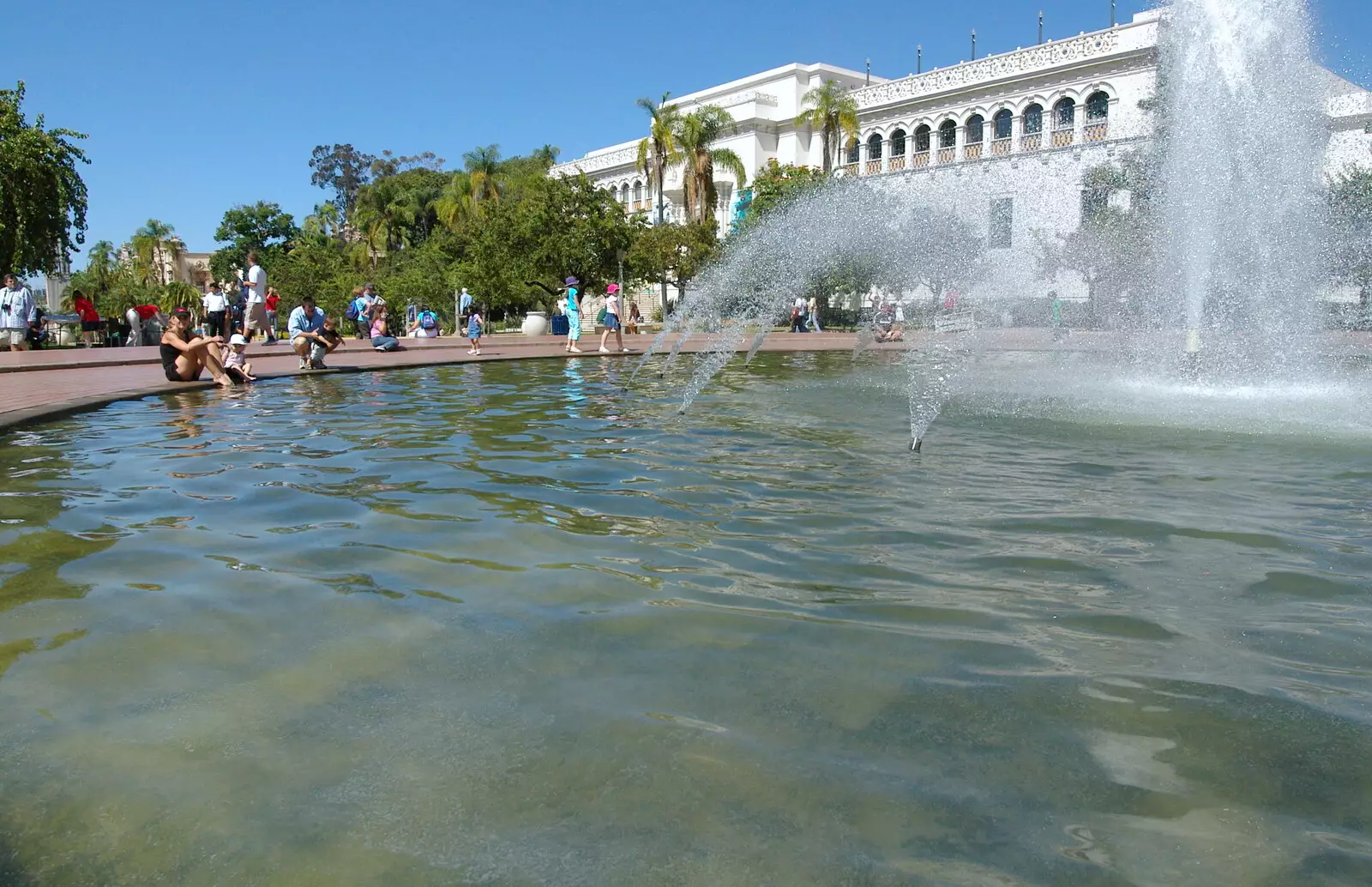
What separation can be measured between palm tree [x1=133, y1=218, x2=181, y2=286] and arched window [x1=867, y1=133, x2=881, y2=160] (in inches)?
2407

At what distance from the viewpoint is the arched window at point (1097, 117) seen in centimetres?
4197

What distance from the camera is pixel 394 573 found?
4.23m

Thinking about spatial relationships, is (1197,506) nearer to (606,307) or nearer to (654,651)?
(654,651)

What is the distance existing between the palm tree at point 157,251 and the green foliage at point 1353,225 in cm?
8293

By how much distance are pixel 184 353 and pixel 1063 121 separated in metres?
40.2

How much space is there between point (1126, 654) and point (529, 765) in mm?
1931

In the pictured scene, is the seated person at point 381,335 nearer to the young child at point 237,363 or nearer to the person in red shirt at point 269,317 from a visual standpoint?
the person in red shirt at point 269,317

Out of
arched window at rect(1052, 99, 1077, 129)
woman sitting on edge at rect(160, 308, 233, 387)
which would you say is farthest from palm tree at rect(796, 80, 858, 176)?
woman sitting on edge at rect(160, 308, 233, 387)

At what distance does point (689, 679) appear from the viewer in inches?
122

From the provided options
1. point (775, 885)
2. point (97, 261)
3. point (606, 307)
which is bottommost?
point (775, 885)

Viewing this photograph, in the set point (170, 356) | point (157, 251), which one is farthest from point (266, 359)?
point (157, 251)

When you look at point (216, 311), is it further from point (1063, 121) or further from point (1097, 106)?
point (1097, 106)

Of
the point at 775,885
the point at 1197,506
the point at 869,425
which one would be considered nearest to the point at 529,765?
the point at 775,885

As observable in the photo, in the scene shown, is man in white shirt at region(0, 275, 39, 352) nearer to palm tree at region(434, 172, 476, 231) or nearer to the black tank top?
the black tank top
